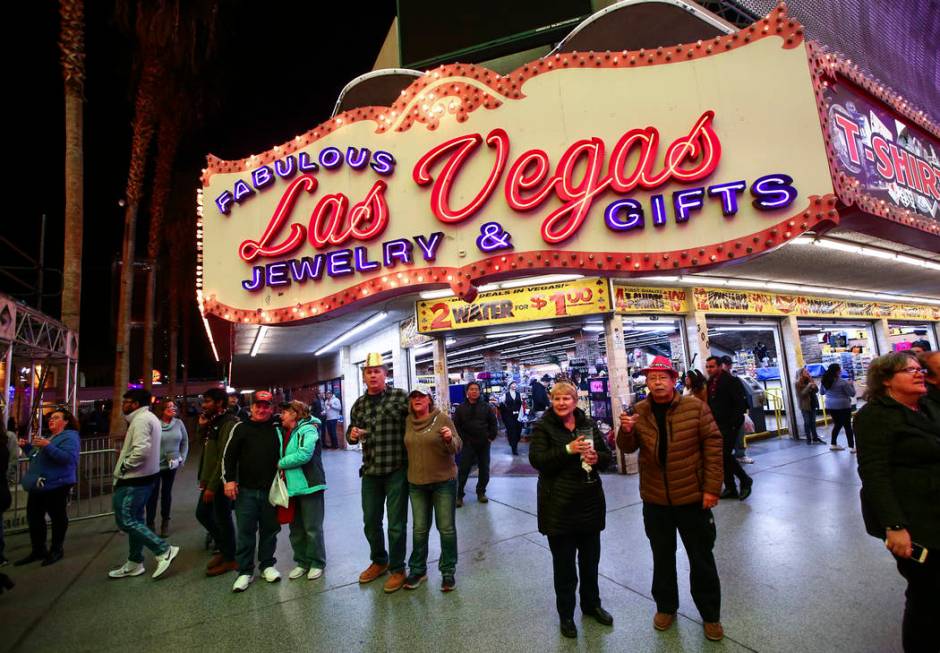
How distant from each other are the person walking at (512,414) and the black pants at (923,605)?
8.95m

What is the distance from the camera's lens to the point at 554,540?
3311 mm

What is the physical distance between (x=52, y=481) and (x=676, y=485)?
688 cm

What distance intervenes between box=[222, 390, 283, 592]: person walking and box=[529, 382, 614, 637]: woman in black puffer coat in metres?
2.76

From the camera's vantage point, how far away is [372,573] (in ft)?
14.4

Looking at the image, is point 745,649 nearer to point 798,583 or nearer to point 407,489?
point 798,583

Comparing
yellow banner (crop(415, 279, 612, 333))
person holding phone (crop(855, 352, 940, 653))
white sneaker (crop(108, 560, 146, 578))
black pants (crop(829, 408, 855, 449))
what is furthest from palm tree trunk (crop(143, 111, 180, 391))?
black pants (crop(829, 408, 855, 449))

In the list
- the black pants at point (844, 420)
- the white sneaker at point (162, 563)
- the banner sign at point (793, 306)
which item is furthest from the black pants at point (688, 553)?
the black pants at point (844, 420)

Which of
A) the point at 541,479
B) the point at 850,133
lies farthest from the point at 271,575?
the point at 850,133

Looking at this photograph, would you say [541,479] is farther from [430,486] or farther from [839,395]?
[839,395]

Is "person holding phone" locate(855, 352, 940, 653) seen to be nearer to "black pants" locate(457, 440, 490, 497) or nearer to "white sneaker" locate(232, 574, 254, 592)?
"white sneaker" locate(232, 574, 254, 592)

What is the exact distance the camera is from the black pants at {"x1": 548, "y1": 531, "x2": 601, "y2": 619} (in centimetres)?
326

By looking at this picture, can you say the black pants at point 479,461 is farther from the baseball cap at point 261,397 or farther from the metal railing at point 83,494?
the metal railing at point 83,494

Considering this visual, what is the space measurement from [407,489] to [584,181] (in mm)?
3441

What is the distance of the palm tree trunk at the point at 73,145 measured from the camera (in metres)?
11.0
